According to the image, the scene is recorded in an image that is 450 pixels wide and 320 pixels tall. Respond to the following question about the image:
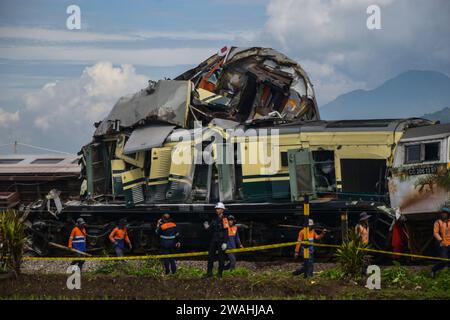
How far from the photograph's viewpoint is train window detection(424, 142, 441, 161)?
16047 millimetres

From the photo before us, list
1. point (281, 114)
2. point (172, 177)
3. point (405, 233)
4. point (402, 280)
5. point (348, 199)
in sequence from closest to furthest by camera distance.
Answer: point (402, 280)
point (405, 233)
point (348, 199)
point (172, 177)
point (281, 114)

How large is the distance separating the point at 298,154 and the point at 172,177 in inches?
142

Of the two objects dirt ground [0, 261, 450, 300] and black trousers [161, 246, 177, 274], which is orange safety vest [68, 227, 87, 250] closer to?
dirt ground [0, 261, 450, 300]

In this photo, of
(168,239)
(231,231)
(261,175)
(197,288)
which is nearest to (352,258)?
(197,288)

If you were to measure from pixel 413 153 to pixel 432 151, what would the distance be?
1.46 feet

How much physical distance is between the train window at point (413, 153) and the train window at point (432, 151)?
0.17 meters

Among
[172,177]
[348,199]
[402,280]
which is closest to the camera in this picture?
[402,280]

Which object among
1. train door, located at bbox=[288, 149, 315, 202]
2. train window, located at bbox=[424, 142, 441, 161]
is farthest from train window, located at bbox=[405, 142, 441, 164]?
train door, located at bbox=[288, 149, 315, 202]

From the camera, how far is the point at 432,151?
1619 centimetres

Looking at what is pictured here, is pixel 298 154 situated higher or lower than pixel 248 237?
higher

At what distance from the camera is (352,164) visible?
17625 millimetres

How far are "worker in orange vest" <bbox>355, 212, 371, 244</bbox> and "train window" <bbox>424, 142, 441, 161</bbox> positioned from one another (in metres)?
1.97
